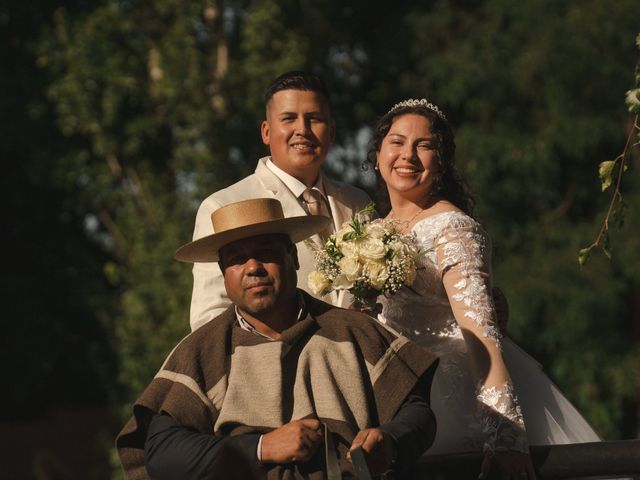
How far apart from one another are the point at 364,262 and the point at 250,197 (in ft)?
2.99

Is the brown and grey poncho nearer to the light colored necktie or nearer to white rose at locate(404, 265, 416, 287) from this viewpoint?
white rose at locate(404, 265, 416, 287)

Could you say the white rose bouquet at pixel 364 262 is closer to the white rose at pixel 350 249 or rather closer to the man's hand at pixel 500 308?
the white rose at pixel 350 249

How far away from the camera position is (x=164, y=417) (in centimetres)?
408

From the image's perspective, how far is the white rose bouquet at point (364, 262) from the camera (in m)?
4.74

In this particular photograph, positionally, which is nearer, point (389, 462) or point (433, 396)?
point (389, 462)

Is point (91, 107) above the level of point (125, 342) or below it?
above

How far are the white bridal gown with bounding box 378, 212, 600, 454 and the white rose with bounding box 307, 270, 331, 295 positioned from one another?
0.39 meters

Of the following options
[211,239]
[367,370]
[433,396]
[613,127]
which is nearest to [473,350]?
[433,396]

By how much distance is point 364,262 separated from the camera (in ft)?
15.6

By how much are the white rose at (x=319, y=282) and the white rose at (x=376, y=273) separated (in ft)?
0.49

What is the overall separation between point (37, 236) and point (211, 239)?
1374 cm

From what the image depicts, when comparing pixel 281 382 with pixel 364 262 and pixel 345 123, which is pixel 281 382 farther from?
pixel 345 123

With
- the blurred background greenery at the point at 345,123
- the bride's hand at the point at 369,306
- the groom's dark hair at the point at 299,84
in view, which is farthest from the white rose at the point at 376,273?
the blurred background greenery at the point at 345,123

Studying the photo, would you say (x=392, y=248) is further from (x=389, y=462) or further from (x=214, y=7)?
(x=214, y=7)
